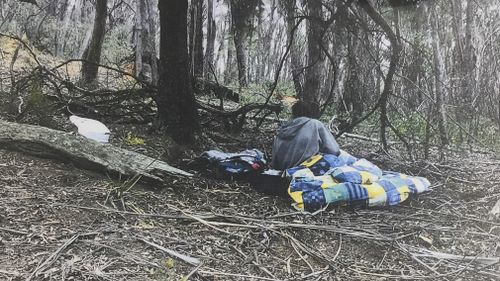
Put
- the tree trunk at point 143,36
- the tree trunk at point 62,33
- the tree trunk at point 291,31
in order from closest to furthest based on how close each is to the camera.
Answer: the tree trunk at point 291,31, the tree trunk at point 143,36, the tree trunk at point 62,33

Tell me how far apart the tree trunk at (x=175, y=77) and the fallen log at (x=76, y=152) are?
0.72m

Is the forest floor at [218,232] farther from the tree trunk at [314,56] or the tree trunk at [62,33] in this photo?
the tree trunk at [62,33]

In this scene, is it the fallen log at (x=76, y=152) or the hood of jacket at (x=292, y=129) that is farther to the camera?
the hood of jacket at (x=292, y=129)

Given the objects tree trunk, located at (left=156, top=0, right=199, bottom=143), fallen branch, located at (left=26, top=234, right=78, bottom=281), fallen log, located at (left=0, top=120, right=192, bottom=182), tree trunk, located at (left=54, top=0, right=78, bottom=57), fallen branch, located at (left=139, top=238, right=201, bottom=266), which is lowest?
fallen branch, located at (left=139, top=238, right=201, bottom=266)

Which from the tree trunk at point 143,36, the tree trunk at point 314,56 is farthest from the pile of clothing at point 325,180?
the tree trunk at point 143,36

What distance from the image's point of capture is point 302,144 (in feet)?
9.59

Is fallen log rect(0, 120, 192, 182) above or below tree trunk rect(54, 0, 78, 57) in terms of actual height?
below

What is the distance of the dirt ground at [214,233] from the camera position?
164 centimetres

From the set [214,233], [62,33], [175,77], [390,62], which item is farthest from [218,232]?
[62,33]

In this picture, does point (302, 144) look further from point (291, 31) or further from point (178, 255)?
point (178, 255)

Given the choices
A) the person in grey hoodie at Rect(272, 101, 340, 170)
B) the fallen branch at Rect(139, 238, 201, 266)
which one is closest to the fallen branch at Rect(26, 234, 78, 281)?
the fallen branch at Rect(139, 238, 201, 266)

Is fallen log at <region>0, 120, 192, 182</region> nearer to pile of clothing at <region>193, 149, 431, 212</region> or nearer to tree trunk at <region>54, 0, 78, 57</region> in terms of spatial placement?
pile of clothing at <region>193, 149, 431, 212</region>

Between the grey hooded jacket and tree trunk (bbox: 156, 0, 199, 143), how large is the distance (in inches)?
23.9

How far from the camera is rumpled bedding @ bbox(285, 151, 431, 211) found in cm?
244
